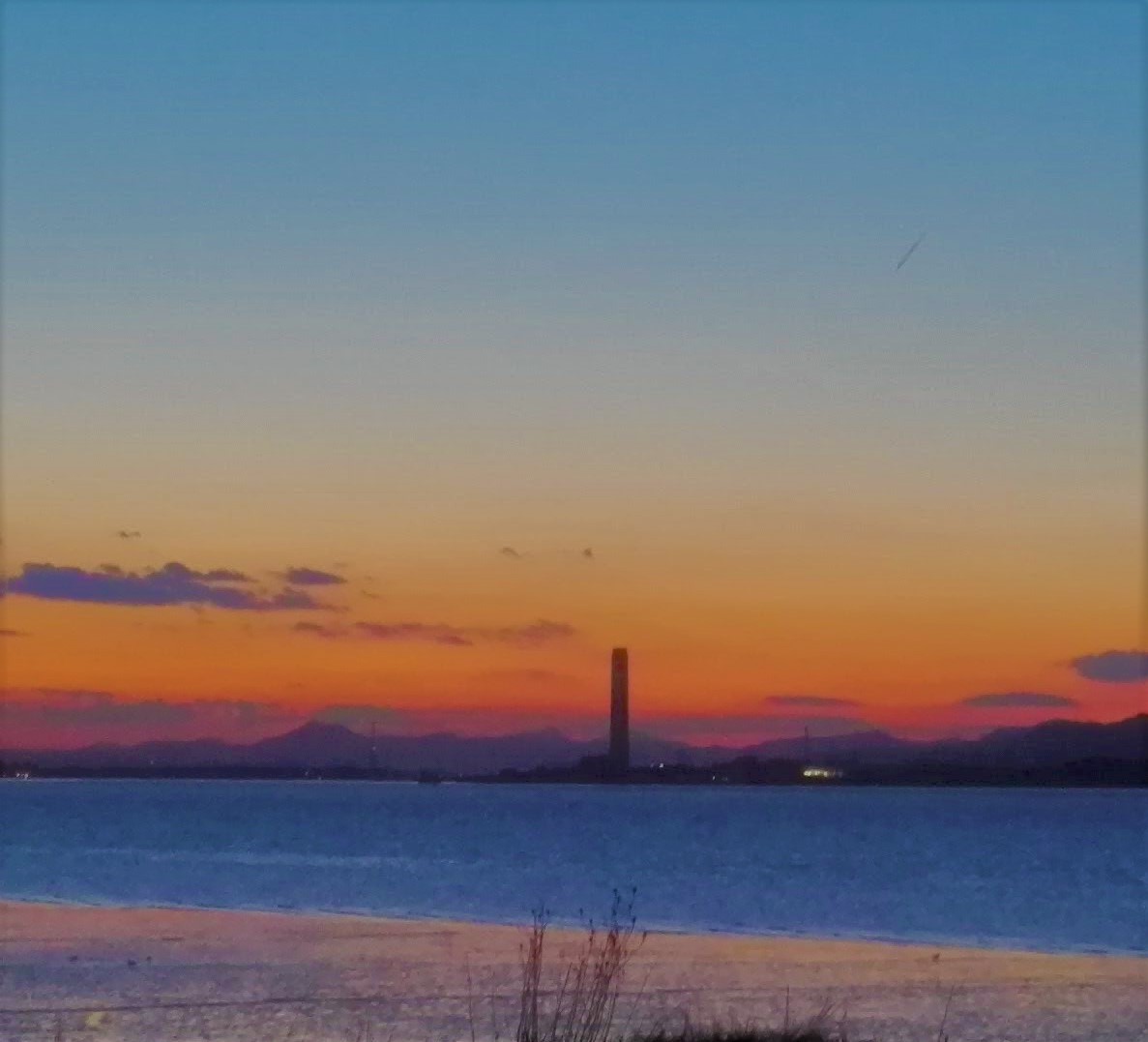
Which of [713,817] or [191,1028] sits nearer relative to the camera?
[191,1028]

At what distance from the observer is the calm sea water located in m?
41.1

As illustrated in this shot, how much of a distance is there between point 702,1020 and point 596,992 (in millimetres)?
4034

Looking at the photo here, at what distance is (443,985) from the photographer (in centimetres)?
1658

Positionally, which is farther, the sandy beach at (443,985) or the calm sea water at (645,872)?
the calm sea water at (645,872)

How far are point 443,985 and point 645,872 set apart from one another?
47.9m

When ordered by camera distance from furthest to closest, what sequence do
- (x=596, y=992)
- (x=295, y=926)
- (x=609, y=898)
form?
(x=609, y=898) < (x=295, y=926) < (x=596, y=992)

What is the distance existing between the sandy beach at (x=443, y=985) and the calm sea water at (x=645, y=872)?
14459 millimetres

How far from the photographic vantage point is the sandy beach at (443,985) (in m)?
14.1

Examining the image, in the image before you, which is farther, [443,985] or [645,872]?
[645,872]

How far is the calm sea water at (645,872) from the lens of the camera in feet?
135

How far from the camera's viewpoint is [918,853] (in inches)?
3280

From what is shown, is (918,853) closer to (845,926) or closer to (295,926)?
(845,926)

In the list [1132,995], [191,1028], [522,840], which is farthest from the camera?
[522,840]

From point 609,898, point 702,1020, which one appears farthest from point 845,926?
point 702,1020
